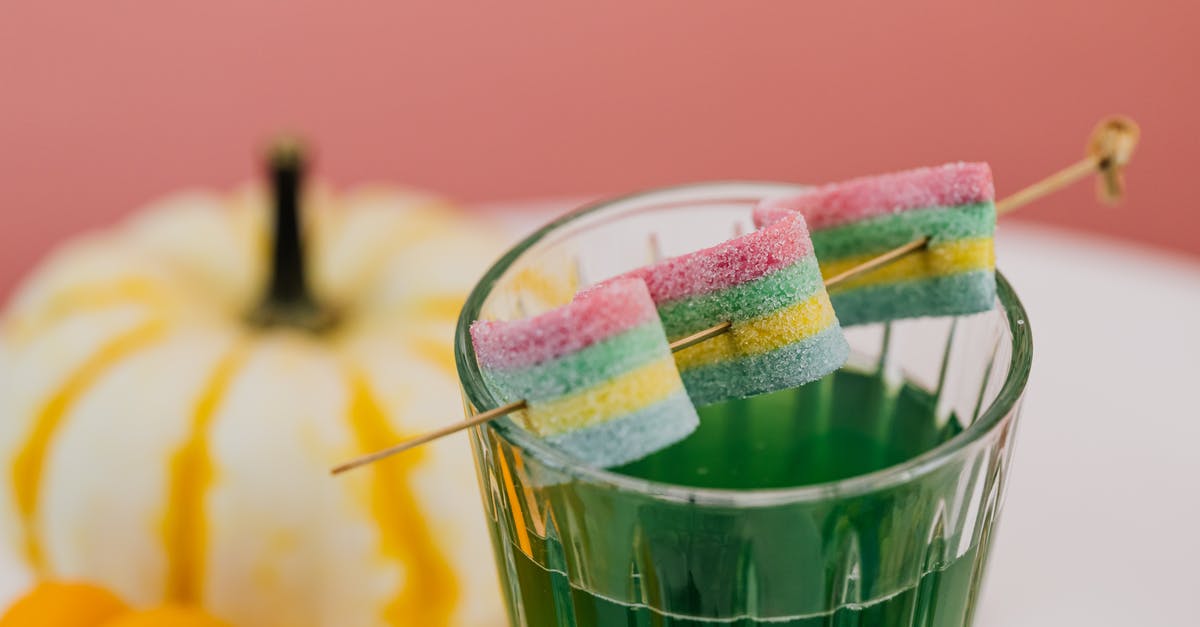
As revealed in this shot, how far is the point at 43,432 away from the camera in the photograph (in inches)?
46.3

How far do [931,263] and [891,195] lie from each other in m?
0.04

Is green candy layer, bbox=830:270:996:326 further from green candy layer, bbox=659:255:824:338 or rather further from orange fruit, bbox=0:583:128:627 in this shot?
orange fruit, bbox=0:583:128:627

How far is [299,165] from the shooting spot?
122 centimetres

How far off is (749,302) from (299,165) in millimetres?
685

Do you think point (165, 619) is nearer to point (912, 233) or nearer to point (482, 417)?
point (482, 417)

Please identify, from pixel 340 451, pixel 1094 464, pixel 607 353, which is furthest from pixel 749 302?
pixel 1094 464

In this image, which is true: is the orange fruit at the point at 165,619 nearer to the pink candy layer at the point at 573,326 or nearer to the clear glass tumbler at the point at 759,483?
the clear glass tumbler at the point at 759,483

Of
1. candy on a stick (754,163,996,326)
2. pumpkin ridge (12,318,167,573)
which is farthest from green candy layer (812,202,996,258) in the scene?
pumpkin ridge (12,318,167,573)

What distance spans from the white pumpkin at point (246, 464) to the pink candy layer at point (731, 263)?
0.50 meters

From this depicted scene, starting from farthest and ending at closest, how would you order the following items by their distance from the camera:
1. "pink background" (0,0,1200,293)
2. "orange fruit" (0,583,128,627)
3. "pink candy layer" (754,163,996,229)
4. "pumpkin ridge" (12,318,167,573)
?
"pink background" (0,0,1200,293), "pumpkin ridge" (12,318,167,573), "orange fruit" (0,583,128,627), "pink candy layer" (754,163,996,229)

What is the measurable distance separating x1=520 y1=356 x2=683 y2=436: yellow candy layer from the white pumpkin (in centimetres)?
51

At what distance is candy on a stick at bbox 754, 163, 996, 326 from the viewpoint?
2.30ft

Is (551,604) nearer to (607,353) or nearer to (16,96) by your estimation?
(607,353)

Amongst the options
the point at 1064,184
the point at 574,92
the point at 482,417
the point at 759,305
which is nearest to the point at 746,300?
the point at 759,305
